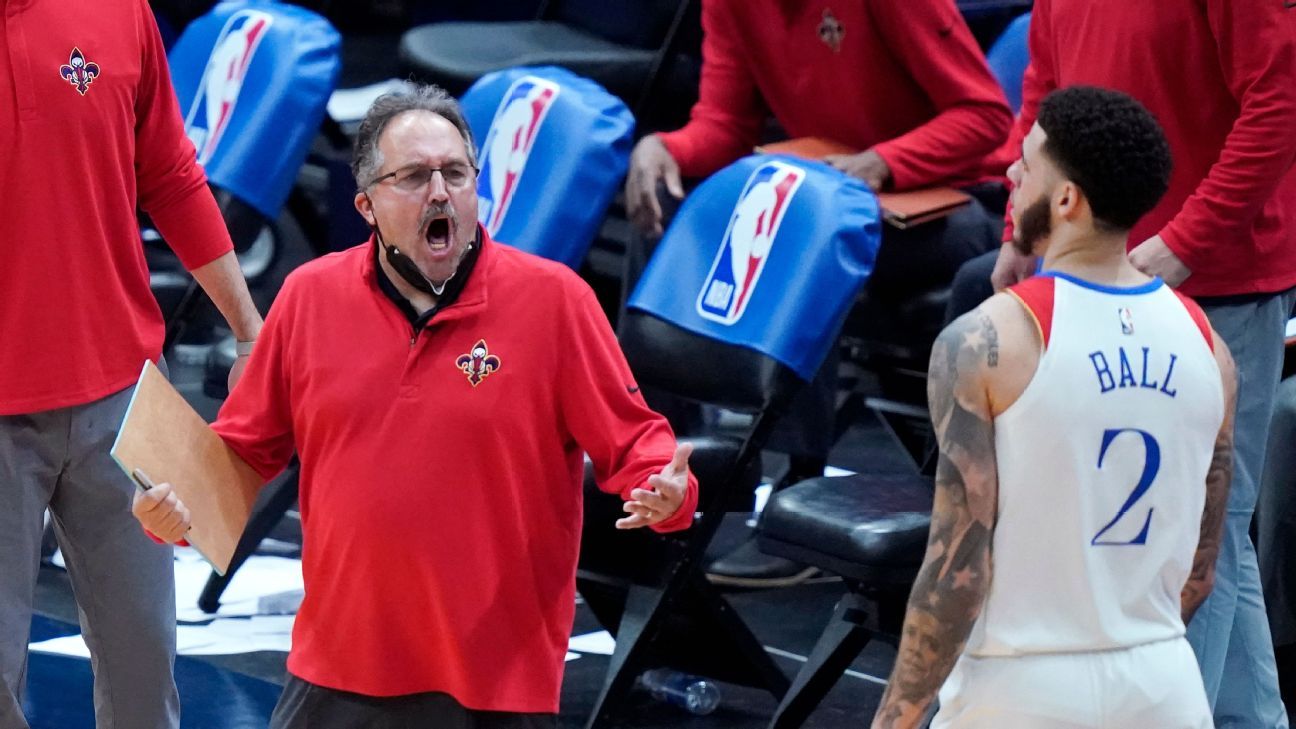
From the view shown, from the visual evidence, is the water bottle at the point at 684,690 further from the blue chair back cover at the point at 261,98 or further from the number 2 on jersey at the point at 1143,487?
the number 2 on jersey at the point at 1143,487

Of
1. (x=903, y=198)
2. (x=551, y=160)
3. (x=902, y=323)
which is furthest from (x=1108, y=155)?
(x=551, y=160)

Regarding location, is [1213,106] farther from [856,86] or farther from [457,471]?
[457,471]

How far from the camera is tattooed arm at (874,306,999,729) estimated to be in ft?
8.14

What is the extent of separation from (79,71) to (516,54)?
9.54ft

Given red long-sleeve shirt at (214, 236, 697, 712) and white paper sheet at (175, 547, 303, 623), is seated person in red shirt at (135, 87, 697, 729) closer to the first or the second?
red long-sleeve shirt at (214, 236, 697, 712)

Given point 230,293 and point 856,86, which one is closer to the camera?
point 230,293

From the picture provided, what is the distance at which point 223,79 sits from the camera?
219 inches

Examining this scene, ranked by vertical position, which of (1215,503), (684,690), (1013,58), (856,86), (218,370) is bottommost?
(684,690)

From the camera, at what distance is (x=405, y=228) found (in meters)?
2.94

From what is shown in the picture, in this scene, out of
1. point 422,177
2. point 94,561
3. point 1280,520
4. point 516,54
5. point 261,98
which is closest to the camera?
point 422,177

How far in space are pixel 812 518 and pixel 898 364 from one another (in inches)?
51.8

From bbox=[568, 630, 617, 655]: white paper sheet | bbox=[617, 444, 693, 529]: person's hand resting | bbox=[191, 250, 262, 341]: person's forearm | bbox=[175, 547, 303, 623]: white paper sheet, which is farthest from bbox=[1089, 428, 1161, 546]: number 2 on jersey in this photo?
bbox=[175, 547, 303, 623]: white paper sheet

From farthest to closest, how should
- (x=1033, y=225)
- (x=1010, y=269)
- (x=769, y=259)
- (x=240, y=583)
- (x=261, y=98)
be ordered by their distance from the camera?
1. (x=261, y=98)
2. (x=240, y=583)
3. (x=769, y=259)
4. (x=1010, y=269)
5. (x=1033, y=225)

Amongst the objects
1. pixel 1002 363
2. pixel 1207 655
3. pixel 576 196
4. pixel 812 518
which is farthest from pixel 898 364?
pixel 1002 363
